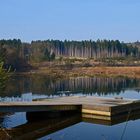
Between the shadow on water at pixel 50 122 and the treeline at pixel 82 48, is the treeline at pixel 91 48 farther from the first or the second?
the shadow on water at pixel 50 122

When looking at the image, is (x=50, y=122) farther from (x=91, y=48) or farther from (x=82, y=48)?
(x=82, y=48)

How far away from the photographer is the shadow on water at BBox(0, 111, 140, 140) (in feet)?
70.8

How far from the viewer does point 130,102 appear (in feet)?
91.7

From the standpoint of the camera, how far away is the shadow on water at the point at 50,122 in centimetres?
2158

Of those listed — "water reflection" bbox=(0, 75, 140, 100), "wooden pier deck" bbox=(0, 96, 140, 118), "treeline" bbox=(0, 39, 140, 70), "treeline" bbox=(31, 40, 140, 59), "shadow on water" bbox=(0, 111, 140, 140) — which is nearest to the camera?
"shadow on water" bbox=(0, 111, 140, 140)

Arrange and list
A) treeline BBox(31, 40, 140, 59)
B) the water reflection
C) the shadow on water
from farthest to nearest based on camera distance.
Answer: treeline BBox(31, 40, 140, 59) < the water reflection < the shadow on water

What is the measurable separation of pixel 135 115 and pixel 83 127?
5.17m

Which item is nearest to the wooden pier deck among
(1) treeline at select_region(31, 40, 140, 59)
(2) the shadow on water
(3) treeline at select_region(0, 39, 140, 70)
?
(2) the shadow on water

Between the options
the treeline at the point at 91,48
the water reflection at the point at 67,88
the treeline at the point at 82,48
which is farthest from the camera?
the treeline at the point at 91,48

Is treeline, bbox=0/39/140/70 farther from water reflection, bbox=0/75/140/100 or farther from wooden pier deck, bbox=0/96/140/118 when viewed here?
wooden pier deck, bbox=0/96/140/118

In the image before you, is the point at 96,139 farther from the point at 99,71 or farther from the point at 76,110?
the point at 99,71

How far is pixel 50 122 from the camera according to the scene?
2502 centimetres

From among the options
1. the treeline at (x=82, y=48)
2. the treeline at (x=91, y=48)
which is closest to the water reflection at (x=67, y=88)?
the treeline at (x=82, y=48)

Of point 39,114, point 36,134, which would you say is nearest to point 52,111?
point 39,114
